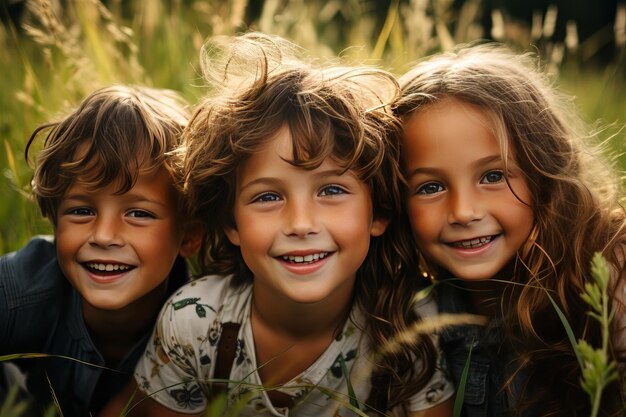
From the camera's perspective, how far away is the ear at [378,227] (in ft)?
7.43

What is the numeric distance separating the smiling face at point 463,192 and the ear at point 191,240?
2.31 feet

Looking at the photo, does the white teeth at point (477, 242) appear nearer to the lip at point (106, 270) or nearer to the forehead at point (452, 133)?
the forehead at point (452, 133)

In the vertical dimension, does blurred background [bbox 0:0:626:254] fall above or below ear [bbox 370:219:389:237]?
above

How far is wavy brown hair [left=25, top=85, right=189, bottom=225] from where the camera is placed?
2.24 meters

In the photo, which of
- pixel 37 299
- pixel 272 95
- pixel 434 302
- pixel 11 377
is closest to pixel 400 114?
pixel 272 95

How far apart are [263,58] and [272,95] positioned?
0.16m

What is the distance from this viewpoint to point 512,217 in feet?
6.89

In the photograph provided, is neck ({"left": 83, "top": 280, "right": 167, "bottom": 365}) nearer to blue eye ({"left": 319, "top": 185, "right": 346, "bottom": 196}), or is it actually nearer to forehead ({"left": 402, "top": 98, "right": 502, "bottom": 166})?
blue eye ({"left": 319, "top": 185, "right": 346, "bottom": 196})

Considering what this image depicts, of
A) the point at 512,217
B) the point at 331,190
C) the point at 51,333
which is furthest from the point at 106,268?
the point at 512,217

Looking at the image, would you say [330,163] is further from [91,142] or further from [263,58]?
[91,142]

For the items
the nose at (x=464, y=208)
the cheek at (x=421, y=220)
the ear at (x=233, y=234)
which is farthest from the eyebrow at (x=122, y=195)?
the nose at (x=464, y=208)

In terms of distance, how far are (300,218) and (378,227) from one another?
34 centimetres

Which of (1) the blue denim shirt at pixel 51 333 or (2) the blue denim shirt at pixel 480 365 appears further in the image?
(1) the blue denim shirt at pixel 51 333

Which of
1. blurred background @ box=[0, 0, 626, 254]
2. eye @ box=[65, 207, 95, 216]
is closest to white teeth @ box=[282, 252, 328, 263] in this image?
eye @ box=[65, 207, 95, 216]
